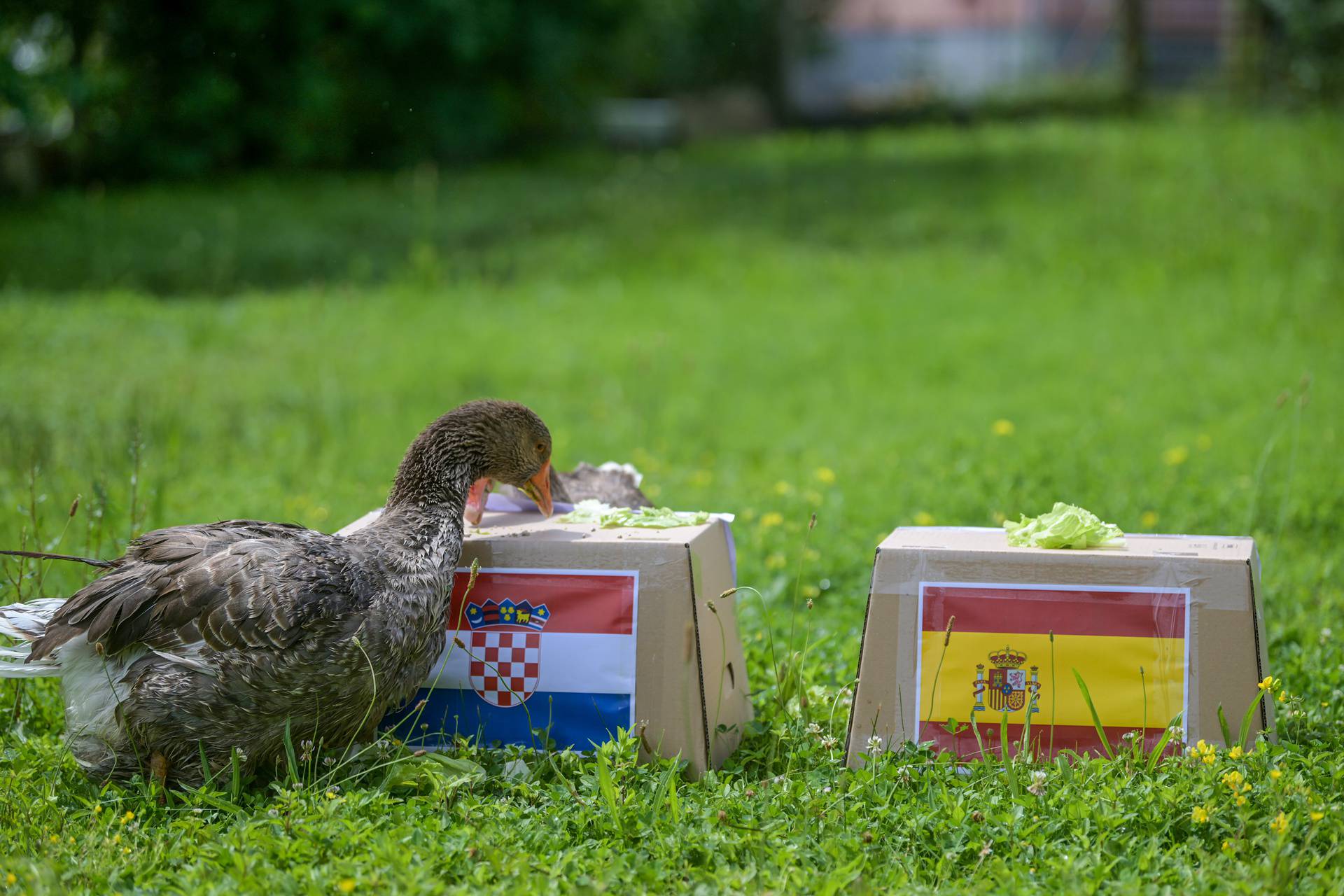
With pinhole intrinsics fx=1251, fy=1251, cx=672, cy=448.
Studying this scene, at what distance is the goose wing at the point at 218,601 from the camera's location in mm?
3344

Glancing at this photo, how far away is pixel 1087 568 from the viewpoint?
11.5 feet

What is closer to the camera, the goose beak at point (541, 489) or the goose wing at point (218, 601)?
the goose wing at point (218, 601)

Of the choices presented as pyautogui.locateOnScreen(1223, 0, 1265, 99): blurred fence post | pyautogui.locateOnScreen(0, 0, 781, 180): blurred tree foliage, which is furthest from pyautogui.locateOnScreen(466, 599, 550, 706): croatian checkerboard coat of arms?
pyautogui.locateOnScreen(1223, 0, 1265, 99): blurred fence post

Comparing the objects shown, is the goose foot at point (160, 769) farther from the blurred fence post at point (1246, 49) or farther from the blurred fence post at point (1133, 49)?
the blurred fence post at point (1133, 49)

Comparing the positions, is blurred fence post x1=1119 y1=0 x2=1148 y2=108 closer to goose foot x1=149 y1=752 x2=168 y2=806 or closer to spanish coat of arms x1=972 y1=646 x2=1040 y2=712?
spanish coat of arms x1=972 y1=646 x2=1040 y2=712

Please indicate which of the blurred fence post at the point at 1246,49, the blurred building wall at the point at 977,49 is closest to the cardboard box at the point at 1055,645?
the blurred fence post at the point at 1246,49

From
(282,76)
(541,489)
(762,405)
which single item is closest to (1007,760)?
(541,489)

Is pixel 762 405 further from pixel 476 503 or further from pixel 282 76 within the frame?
pixel 282 76

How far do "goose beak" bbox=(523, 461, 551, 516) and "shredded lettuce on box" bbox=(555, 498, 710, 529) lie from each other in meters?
0.10

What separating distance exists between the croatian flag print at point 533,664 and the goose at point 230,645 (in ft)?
0.46

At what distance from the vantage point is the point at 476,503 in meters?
4.24

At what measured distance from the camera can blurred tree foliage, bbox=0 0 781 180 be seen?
17297mm

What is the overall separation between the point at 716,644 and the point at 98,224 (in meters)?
12.8

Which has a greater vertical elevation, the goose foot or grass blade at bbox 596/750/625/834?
the goose foot
